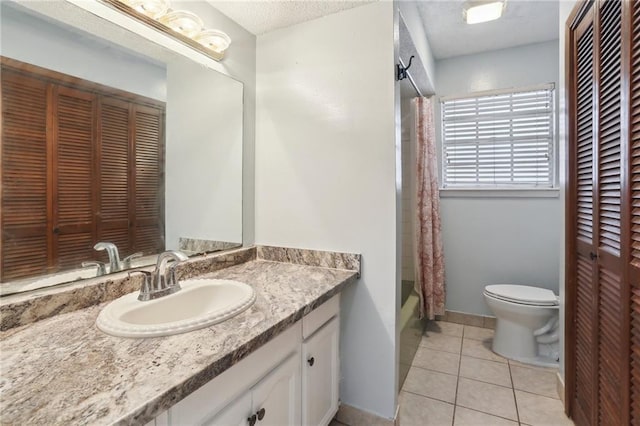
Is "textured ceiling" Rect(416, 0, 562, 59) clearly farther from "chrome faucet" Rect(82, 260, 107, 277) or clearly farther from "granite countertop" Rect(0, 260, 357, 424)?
"chrome faucet" Rect(82, 260, 107, 277)

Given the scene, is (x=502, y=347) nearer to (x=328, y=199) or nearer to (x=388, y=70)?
(x=328, y=199)

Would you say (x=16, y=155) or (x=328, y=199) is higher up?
(x=16, y=155)

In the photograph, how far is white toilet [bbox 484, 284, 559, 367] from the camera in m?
2.12

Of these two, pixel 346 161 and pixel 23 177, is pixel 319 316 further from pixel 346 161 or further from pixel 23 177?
pixel 23 177

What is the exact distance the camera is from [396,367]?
1547 mm

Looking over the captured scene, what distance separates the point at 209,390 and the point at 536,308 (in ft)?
7.24

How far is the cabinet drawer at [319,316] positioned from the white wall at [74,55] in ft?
3.81

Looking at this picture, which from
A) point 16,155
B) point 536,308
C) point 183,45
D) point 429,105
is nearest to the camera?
point 16,155

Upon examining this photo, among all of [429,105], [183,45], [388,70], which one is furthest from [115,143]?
[429,105]

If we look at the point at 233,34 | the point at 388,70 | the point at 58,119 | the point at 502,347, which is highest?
the point at 233,34

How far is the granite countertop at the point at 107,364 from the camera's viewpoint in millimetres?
579

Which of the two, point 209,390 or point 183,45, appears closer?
point 209,390

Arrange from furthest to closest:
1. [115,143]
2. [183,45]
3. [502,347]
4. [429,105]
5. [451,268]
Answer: [451,268] → [429,105] → [502,347] → [183,45] → [115,143]

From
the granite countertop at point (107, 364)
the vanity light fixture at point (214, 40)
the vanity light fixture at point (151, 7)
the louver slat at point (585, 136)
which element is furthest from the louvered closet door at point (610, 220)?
the vanity light fixture at point (151, 7)
